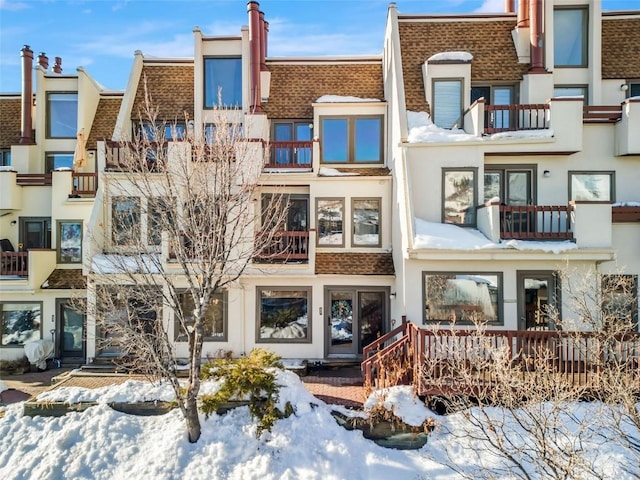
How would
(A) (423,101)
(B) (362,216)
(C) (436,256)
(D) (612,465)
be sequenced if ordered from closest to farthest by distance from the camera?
(D) (612,465), (C) (436,256), (A) (423,101), (B) (362,216)

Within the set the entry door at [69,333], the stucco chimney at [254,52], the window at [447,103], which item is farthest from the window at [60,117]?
the window at [447,103]

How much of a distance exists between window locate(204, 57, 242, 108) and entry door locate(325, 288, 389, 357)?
8074 mm

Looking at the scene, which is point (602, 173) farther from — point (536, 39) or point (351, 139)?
point (351, 139)

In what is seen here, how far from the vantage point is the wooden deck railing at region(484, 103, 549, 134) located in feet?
41.4

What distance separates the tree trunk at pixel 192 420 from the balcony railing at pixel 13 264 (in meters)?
10.1

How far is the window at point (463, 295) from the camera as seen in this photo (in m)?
12.2

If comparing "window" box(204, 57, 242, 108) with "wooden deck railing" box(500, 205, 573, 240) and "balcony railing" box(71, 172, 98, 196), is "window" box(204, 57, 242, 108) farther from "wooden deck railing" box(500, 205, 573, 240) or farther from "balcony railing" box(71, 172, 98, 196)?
"wooden deck railing" box(500, 205, 573, 240)

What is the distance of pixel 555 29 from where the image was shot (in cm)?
1442

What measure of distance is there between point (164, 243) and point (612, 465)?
12.4 metres

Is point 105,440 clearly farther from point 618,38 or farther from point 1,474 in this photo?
point 618,38

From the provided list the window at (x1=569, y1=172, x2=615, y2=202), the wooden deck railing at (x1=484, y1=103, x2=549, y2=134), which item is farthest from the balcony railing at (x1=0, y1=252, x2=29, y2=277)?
the window at (x1=569, y1=172, x2=615, y2=202)

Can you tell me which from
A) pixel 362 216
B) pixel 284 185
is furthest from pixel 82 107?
pixel 362 216

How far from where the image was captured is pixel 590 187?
13047 millimetres

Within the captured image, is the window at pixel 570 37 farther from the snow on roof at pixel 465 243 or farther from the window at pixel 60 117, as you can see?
the window at pixel 60 117
